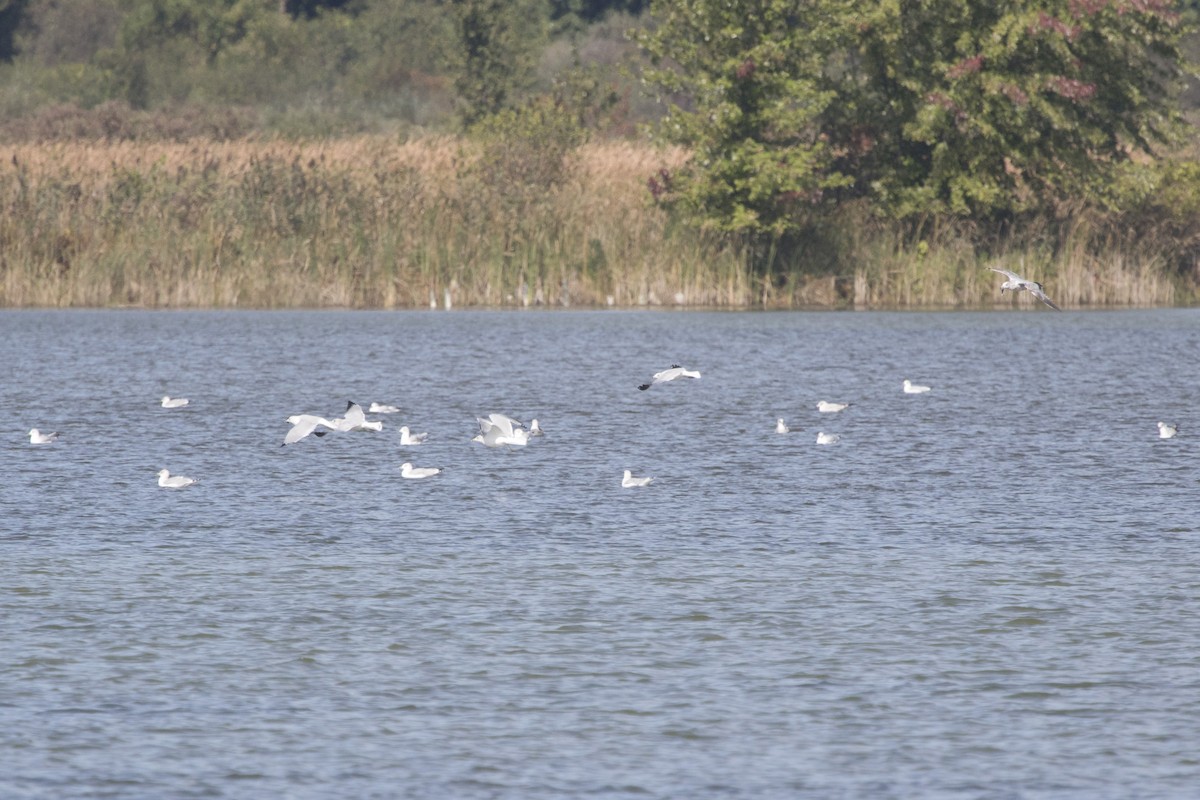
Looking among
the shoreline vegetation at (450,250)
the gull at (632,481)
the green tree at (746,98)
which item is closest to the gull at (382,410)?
the gull at (632,481)

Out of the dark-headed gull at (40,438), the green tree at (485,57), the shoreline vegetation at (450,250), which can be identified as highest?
the green tree at (485,57)

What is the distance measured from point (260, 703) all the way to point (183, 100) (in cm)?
5988

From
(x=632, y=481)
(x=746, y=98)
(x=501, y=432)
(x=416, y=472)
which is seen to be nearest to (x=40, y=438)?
(x=416, y=472)

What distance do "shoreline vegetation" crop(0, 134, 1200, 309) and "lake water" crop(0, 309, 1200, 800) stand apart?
13181 mm

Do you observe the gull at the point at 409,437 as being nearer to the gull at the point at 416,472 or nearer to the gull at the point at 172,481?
the gull at the point at 416,472

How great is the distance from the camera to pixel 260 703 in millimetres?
8570

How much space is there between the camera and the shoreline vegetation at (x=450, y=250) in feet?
114

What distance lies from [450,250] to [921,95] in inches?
331

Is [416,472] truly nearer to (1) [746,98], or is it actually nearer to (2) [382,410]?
(2) [382,410]

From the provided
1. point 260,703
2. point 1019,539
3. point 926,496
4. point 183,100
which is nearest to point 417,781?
point 260,703

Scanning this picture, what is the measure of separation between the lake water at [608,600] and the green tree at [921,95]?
1437cm

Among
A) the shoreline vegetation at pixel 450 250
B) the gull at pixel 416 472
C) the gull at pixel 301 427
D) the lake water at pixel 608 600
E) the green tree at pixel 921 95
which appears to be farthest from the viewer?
the green tree at pixel 921 95

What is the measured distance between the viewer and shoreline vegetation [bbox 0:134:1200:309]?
34625 millimetres

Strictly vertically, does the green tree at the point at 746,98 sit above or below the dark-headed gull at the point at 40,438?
above
